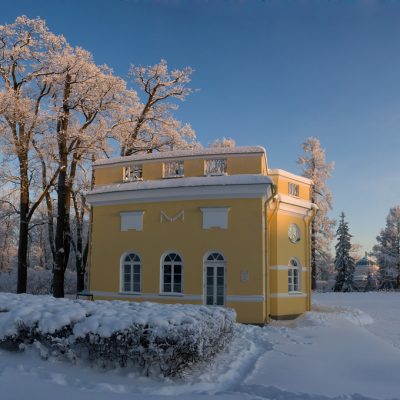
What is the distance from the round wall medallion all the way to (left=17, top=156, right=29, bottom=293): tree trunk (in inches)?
455

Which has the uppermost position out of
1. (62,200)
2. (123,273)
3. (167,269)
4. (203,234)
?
(62,200)

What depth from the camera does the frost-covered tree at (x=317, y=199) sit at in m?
33.8

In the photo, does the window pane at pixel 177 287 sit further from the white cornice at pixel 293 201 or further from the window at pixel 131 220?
the white cornice at pixel 293 201

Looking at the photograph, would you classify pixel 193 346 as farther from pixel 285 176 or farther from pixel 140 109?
pixel 140 109

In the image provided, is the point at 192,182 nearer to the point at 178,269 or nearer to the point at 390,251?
the point at 178,269

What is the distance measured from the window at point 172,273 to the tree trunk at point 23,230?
27.1 feet

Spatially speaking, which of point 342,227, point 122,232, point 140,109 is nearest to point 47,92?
point 140,109

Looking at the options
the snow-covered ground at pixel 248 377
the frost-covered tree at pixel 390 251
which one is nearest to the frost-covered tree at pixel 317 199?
the frost-covered tree at pixel 390 251

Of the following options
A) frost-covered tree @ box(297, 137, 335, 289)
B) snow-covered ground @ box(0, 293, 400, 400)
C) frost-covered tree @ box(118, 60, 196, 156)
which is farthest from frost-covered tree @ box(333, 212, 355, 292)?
snow-covered ground @ box(0, 293, 400, 400)

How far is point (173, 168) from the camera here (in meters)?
15.5

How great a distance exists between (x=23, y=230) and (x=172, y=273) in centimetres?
880

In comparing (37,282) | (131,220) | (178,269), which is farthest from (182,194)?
(37,282)

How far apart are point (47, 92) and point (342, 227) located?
1117 inches

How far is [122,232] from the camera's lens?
15.2 m
